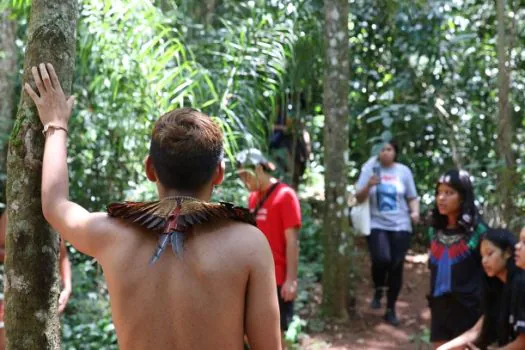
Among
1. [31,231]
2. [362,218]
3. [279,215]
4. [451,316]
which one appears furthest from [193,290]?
[362,218]

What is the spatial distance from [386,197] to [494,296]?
3170 mm

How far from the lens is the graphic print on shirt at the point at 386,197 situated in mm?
6797

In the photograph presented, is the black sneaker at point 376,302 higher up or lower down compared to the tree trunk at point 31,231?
lower down

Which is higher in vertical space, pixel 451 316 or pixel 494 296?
pixel 494 296

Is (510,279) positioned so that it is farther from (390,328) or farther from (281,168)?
(281,168)

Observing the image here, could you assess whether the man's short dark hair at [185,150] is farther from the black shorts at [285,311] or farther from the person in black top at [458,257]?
the black shorts at [285,311]

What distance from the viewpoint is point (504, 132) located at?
6.00 m

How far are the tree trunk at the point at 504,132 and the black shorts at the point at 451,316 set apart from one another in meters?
1.77

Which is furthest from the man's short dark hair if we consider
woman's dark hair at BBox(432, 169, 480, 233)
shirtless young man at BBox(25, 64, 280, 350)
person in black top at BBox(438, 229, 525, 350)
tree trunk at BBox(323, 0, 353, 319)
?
tree trunk at BBox(323, 0, 353, 319)

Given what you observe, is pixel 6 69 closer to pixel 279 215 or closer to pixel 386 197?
pixel 279 215

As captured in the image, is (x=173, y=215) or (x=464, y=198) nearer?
(x=173, y=215)

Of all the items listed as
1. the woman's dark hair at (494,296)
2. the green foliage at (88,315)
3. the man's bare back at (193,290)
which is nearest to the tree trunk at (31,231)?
the man's bare back at (193,290)

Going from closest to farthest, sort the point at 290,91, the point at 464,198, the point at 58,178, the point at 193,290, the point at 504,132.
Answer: the point at 193,290
the point at 58,178
the point at 464,198
the point at 504,132
the point at 290,91

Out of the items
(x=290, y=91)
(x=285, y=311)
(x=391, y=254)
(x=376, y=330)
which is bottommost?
(x=376, y=330)
